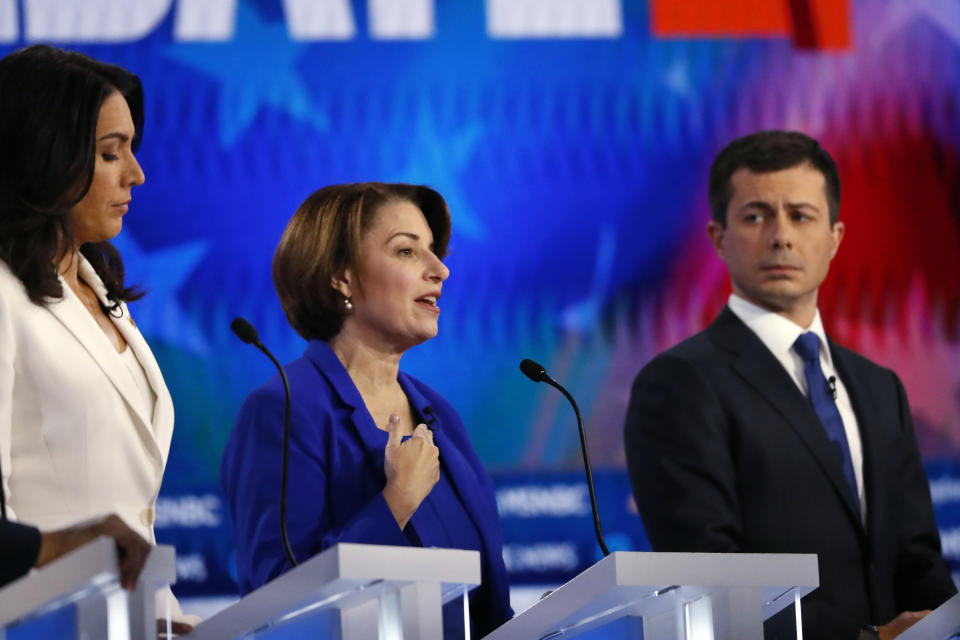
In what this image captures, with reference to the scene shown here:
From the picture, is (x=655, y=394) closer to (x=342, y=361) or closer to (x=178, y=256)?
(x=342, y=361)

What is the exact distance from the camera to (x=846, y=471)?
10.8 feet

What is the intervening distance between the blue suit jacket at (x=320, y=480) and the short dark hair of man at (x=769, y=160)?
1.10 meters

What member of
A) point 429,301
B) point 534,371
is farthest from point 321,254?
point 534,371

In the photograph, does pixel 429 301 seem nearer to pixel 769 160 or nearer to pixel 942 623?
pixel 769 160

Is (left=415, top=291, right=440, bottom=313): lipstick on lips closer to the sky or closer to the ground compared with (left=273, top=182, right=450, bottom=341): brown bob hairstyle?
closer to the ground

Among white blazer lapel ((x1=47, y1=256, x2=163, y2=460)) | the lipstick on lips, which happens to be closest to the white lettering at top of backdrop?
the lipstick on lips

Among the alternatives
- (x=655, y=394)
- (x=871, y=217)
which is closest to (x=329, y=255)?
(x=655, y=394)

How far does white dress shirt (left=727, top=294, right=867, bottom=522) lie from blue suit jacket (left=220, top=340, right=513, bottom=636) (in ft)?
2.77

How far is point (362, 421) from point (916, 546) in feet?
4.46

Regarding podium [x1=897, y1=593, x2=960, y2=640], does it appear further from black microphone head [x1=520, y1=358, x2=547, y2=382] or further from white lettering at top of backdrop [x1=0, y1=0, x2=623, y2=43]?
white lettering at top of backdrop [x1=0, y1=0, x2=623, y2=43]

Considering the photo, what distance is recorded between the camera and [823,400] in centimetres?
336

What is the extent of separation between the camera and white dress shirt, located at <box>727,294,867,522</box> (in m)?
3.36

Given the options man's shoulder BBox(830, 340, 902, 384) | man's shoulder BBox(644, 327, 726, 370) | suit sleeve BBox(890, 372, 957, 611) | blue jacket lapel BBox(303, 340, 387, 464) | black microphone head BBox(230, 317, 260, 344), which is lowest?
suit sleeve BBox(890, 372, 957, 611)

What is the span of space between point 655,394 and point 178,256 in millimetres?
1752
